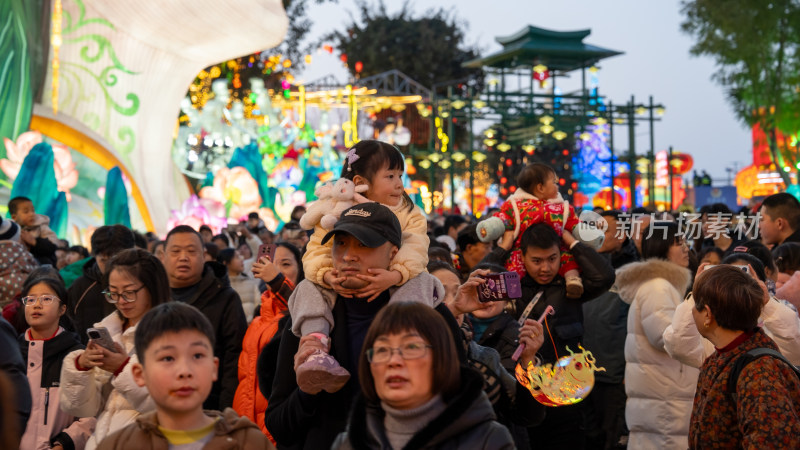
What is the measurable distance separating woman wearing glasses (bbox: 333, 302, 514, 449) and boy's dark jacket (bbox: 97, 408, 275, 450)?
1.04 ft

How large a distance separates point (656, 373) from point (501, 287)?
7.51 ft

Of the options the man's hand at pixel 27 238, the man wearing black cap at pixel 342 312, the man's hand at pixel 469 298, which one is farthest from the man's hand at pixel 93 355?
the man's hand at pixel 27 238

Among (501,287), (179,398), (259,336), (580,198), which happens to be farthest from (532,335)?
(580,198)

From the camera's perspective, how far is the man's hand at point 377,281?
3.37 metres

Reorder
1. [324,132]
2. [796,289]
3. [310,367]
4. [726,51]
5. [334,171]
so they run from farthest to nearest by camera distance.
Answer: [324,132] < [334,171] < [726,51] < [796,289] < [310,367]

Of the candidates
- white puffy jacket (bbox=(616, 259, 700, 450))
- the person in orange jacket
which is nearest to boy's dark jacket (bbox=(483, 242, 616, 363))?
white puffy jacket (bbox=(616, 259, 700, 450))

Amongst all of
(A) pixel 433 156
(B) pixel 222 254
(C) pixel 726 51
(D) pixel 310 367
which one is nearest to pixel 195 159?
(A) pixel 433 156

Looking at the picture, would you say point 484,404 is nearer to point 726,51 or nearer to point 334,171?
point 726,51

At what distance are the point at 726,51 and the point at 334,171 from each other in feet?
53.6

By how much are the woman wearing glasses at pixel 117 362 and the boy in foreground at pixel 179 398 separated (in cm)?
77

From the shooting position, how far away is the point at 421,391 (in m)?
2.84

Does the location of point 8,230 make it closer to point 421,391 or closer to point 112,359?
point 112,359

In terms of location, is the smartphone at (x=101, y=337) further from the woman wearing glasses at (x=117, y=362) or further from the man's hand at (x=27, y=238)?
the man's hand at (x=27, y=238)

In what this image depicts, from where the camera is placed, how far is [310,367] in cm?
316
